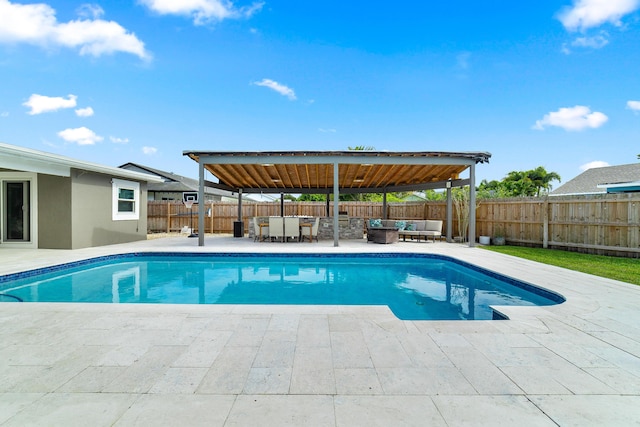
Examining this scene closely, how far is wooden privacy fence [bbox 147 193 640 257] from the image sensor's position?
27.7ft

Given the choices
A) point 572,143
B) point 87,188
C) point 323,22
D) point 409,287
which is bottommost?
point 409,287

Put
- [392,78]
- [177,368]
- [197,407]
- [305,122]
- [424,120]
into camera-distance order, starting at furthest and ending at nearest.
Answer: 1. [305,122]
2. [424,120]
3. [392,78]
4. [177,368]
5. [197,407]

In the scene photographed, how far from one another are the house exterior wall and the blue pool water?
2.35 m

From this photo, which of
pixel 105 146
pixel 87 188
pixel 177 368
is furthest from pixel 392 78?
pixel 105 146

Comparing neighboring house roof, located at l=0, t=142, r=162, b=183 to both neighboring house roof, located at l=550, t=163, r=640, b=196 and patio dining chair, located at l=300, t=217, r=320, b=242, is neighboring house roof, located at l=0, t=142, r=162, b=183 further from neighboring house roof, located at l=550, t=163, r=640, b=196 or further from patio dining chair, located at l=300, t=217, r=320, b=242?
neighboring house roof, located at l=550, t=163, r=640, b=196

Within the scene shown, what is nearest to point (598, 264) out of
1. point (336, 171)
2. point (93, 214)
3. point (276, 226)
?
point (336, 171)

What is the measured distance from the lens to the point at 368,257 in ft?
29.1

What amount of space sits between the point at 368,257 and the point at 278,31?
978cm

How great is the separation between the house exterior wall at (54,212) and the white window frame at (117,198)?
156 centimetres

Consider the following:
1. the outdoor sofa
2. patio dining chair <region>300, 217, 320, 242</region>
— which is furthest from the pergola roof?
patio dining chair <region>300, 217, 320, 242</region>

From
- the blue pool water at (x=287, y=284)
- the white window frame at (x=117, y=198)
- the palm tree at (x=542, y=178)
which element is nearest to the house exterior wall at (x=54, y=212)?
the white window frame at (x=117, y=198)

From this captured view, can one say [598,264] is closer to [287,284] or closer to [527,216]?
[527,216]

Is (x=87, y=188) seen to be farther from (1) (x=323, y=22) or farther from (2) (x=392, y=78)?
(2) (x=392, y=78)

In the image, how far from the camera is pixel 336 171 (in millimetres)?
9602
